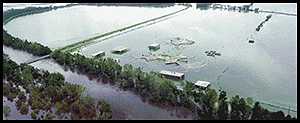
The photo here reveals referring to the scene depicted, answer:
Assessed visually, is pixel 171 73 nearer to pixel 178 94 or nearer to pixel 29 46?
pixel 178 94

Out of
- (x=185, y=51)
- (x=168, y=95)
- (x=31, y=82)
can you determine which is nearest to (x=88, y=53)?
(x=185, y=51)

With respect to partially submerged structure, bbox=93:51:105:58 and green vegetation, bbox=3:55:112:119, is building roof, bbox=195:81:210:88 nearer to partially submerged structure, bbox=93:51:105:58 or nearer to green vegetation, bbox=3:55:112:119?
green vegetation, bbox=3:55:112:119

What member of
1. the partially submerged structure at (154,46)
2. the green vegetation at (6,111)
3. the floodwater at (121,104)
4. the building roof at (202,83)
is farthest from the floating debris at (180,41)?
the green vegetation at (6,111)

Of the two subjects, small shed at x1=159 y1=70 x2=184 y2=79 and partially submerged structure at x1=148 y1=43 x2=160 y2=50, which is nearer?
small shed at x1=159 y1=70 x2=184 y2=79

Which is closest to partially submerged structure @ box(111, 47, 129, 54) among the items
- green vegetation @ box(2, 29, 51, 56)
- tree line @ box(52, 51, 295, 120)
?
green vegetation @ box(2, 29, 51, 56)

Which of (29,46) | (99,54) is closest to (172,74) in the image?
(99,54)

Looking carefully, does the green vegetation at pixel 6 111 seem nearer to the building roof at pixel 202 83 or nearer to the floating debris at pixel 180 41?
the building roof at pixel 202 83
